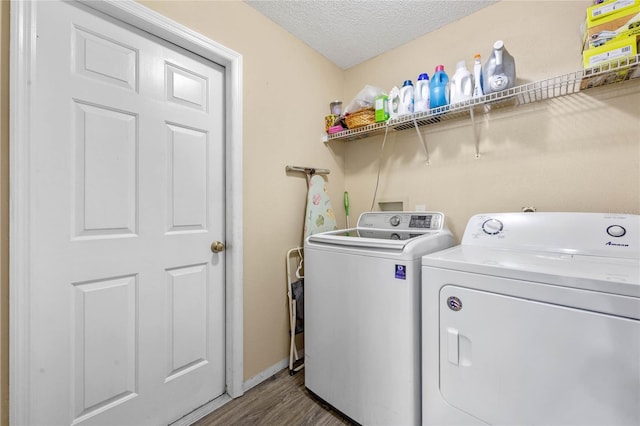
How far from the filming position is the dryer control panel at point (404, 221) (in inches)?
64.6

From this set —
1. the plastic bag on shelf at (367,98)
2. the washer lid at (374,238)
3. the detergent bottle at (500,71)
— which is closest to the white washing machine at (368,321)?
the washer lid at (374,238)

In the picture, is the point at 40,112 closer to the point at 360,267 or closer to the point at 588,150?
the point at 360,267

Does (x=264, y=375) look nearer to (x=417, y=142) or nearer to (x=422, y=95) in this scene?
(x=417, y=142)

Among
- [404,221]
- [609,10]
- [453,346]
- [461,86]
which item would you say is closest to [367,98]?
[461,86]

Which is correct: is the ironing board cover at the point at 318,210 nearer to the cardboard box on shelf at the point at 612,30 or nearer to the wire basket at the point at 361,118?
the wire basket at the point at 361,118

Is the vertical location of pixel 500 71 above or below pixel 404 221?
above

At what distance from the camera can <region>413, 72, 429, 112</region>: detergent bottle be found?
5.46ft

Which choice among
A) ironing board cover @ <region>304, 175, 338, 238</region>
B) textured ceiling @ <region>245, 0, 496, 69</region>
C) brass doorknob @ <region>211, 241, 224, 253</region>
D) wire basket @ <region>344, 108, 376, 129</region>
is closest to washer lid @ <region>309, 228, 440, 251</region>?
ironing board cover @ <region>304, 175, 338, 238</region>

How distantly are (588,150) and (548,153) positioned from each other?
16 centimetres

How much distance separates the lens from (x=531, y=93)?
147cm

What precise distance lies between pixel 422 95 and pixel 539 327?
139 cm

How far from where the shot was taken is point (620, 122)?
1.31m

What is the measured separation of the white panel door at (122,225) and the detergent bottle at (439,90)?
1.31 metres

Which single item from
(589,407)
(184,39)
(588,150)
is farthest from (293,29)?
(589,407)
